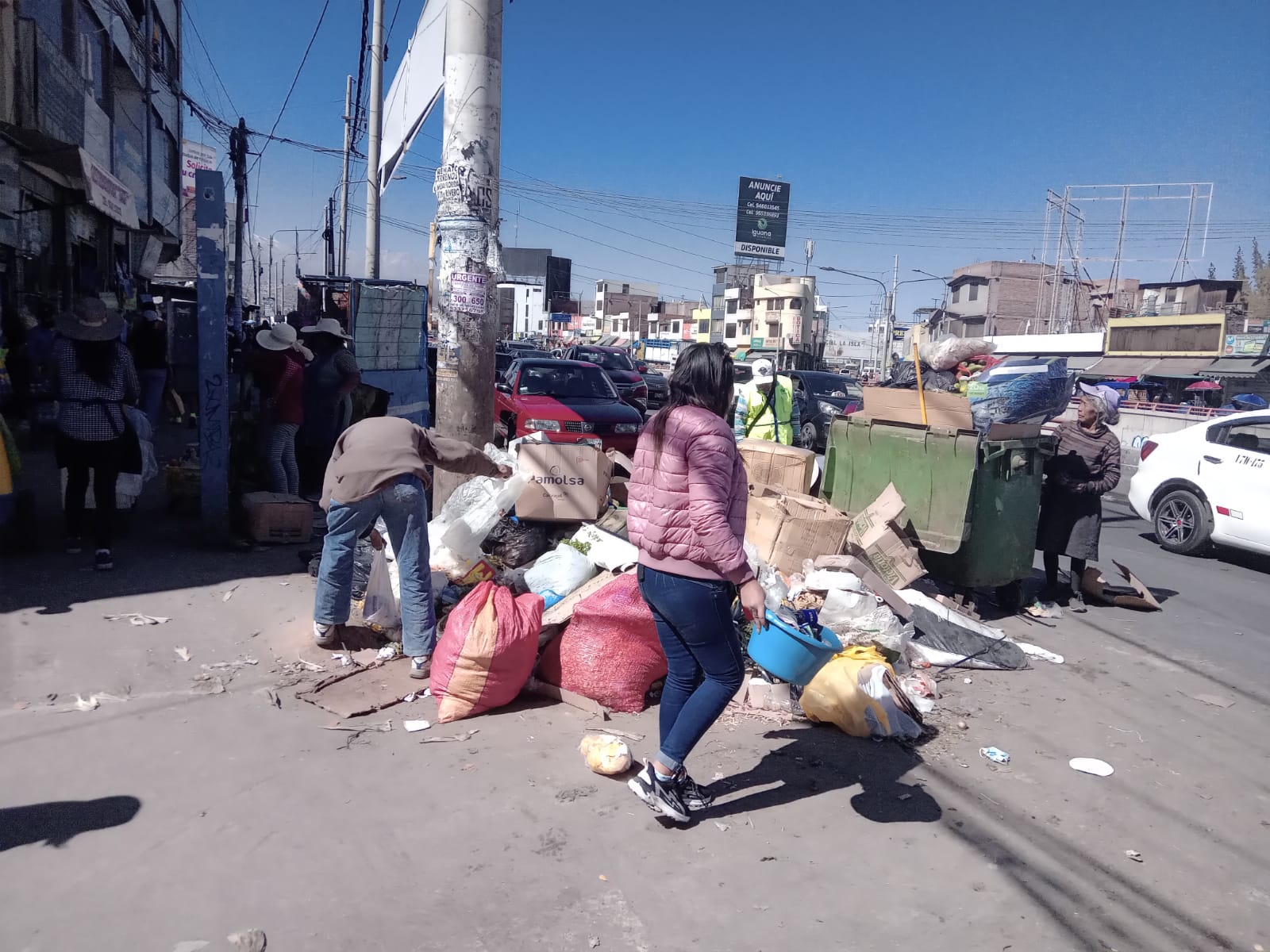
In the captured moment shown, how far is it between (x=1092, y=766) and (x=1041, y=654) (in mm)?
1678

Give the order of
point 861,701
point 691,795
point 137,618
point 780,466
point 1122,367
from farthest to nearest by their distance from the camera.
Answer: point 1122,367 < point 780,466 < point 137,618 < point 861,701 < point 691,795

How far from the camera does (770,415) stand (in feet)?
26.7

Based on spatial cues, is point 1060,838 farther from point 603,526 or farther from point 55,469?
point 55,469

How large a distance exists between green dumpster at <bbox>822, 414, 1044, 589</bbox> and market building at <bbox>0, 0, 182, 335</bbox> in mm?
10114

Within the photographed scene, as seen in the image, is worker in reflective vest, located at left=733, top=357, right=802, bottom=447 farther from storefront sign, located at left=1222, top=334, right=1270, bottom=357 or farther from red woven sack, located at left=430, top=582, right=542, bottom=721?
storefront sign, located at left=1222, top=334, right=1270, bottom=357

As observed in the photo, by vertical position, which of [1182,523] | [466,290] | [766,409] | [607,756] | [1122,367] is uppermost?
[1122,367]

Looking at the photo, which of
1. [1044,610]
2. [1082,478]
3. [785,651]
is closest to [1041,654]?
[1044,610]

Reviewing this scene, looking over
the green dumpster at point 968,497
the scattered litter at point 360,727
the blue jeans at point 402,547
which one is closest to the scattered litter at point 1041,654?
the green dumpster at point 968,497

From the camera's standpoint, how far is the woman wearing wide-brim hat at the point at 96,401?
562 cm

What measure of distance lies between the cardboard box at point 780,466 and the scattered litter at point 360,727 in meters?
3.75

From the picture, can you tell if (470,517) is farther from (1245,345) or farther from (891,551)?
(1245,345)

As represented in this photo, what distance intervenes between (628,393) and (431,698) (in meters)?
17.2

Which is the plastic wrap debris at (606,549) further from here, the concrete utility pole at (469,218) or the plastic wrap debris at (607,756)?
the plastic wrap debris at (607,756)

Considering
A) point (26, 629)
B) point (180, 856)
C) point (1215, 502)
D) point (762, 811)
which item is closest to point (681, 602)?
point (762, 811)
